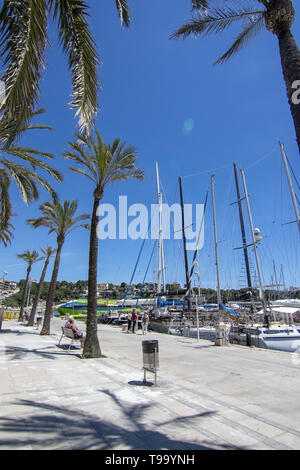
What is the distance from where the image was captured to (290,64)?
16.1 ft

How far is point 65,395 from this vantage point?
5.53 m

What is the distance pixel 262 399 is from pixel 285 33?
6.73 meters

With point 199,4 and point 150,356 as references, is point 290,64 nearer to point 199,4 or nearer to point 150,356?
point 199,4

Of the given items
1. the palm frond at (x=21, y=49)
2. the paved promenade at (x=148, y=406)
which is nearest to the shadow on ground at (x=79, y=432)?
the paved promenade at (x=148, y=406)

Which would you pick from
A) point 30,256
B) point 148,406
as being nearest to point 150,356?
point 148,406

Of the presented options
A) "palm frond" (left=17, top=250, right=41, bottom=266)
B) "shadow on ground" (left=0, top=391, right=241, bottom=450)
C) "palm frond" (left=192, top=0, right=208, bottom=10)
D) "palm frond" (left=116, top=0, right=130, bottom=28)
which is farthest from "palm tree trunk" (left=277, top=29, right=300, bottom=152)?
"palm frond" (left=17, top=250, right=41, bottom=266)

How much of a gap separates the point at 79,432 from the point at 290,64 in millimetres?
6503

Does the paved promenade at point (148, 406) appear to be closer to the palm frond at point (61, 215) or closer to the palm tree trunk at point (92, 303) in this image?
the palm tree trunk at point (92, 303)

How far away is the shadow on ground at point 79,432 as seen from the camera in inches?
138

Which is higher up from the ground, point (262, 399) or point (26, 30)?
point (26, 30)

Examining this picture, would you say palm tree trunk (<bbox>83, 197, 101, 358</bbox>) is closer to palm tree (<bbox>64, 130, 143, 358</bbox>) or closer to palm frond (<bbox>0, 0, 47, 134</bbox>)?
palm tree (<bbox>64, 130, 143, 358</bbox>)

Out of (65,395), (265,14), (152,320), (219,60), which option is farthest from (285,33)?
(152,320)
